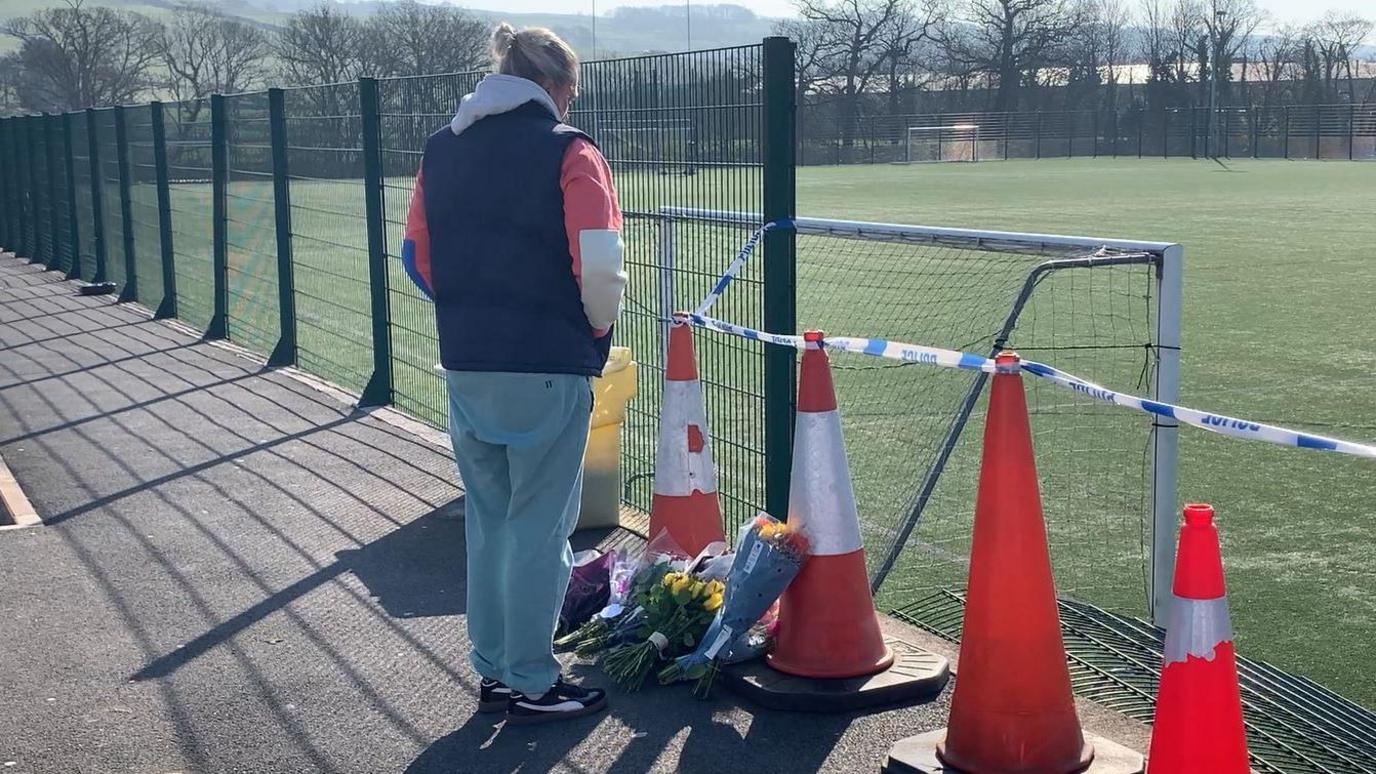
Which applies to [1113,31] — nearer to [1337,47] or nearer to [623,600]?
[1337,47]

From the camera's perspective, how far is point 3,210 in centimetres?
2498

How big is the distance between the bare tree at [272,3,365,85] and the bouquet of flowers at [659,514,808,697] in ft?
318

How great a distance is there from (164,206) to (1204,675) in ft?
43.0

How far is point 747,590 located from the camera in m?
4.64

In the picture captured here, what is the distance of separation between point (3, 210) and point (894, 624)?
2320 centimetres

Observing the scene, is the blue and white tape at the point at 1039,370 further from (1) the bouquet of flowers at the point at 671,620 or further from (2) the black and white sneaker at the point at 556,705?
(2) the black and white sneaker at the point at 556,705

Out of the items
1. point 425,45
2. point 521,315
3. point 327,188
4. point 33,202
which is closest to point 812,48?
point 425,45

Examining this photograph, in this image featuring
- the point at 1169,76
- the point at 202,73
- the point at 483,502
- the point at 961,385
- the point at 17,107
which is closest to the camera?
the point at 483,502

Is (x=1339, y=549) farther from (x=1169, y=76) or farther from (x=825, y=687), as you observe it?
(x=1169, y=76)

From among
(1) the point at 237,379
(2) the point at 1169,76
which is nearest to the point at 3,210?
(1) the point at 237,379

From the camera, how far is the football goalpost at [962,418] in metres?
4.91

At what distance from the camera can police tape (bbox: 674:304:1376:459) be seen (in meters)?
3.23

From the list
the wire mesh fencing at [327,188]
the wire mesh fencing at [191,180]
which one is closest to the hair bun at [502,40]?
the wire mesh fencing at [327,188]

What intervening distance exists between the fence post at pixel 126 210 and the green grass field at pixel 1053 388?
0.62 ft
